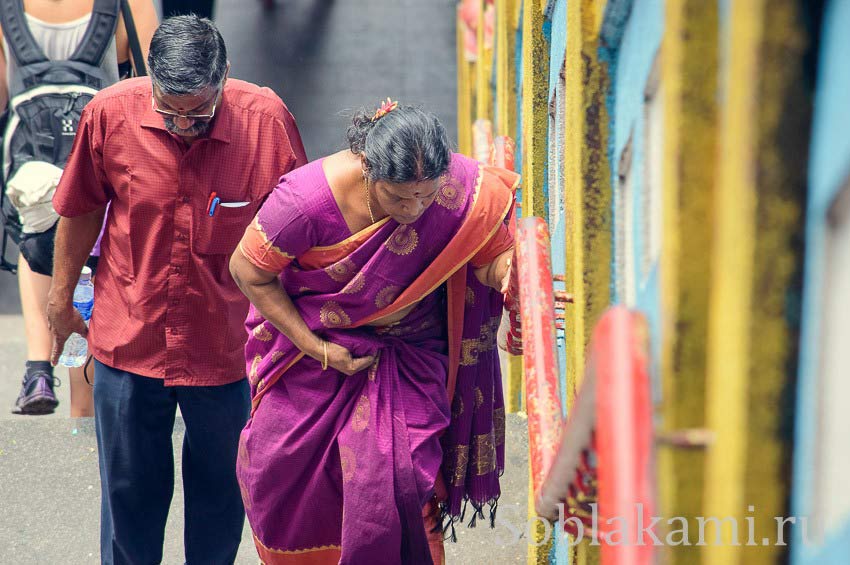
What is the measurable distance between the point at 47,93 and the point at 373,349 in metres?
2.26

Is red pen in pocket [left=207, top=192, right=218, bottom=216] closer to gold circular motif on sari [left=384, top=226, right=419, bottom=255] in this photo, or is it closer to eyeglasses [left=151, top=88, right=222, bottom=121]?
eyeglasses [left=151, top=88, right=222, bottom=121]

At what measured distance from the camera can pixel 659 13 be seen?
4.88ft

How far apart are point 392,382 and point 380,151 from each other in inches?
25.2

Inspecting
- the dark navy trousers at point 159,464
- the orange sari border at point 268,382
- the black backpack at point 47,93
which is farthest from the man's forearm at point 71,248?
the black backpack at point 47,93

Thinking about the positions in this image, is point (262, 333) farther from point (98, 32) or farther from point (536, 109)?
point (98, 32)

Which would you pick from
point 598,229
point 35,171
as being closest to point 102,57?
point 35,171

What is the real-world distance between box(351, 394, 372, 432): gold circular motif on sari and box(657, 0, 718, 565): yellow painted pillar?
1.73m

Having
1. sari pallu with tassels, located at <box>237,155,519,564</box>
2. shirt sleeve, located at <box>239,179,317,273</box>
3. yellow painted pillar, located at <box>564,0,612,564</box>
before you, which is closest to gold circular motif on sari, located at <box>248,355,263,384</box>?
sari pallu with tassels, located at <box>237,155,519,564</box>

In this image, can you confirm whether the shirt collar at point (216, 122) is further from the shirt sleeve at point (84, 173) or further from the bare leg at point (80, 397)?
the bare leg at point (80, 397)

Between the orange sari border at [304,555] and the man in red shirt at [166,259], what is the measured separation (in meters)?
0.41

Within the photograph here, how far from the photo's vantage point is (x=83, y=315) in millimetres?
4570

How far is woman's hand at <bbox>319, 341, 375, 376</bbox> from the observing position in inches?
113

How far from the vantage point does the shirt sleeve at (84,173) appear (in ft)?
10.2
